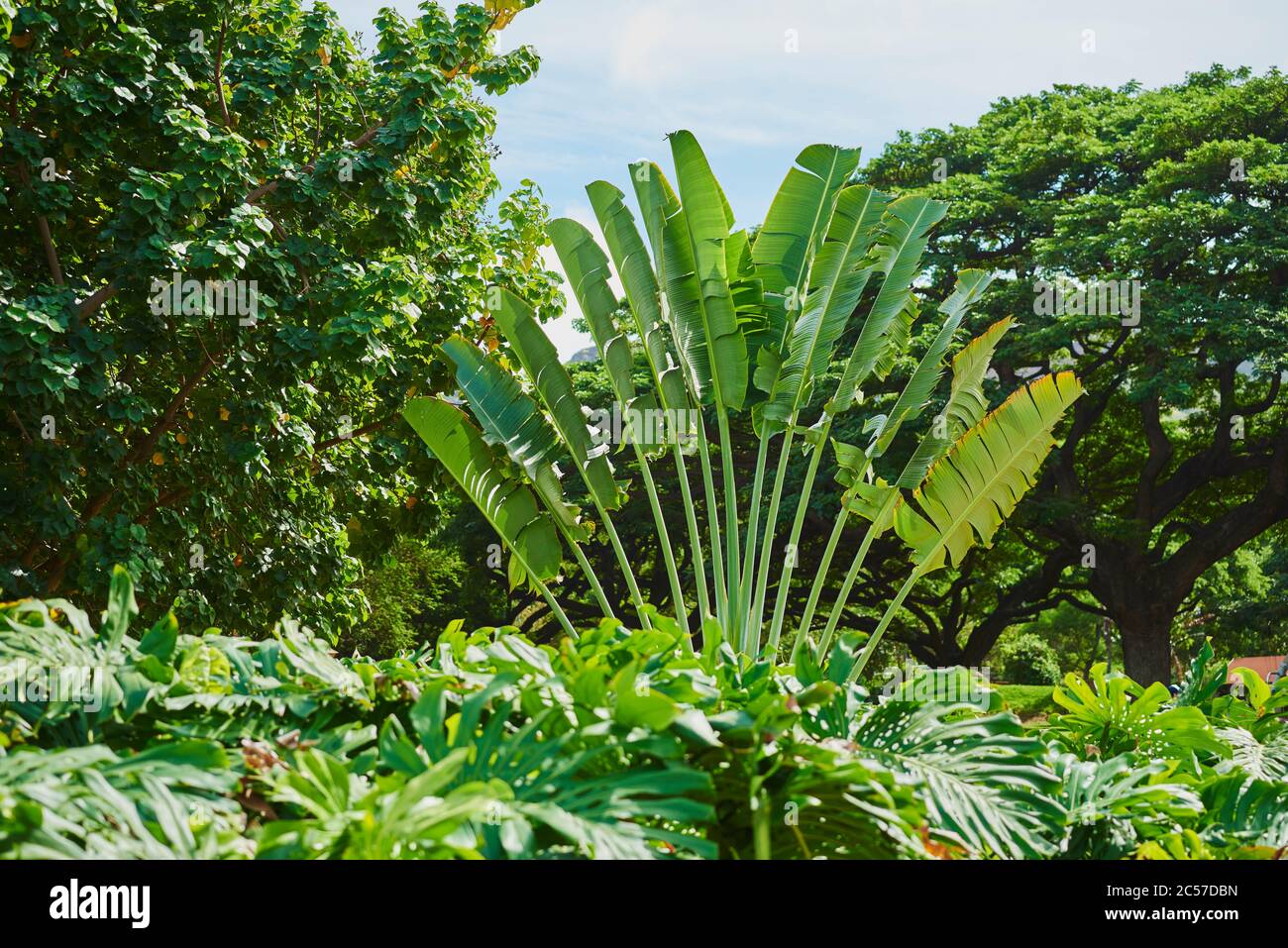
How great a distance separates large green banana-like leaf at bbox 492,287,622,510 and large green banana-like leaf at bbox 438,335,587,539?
0.40 feet

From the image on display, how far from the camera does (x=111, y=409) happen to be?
6875 millimetres

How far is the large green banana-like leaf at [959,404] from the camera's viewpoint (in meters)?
6.82

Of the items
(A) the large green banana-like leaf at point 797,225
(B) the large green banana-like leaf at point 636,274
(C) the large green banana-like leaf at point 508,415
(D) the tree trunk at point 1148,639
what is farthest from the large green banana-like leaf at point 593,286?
(D) the tree trunk at point 1148,639

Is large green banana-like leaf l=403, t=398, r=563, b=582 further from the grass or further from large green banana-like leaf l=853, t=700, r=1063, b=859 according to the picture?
the grass

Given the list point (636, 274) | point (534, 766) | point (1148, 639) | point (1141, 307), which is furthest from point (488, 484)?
point (1148, 639)

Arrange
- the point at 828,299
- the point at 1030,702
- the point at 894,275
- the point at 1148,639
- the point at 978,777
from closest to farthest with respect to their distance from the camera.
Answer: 1. the point at 978,777
2. the point at 828,299
3. the point at 894,275
4. the point at 1148,639
5. the point at 1030,702

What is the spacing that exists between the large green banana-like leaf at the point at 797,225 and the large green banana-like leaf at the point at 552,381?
4.16 ft

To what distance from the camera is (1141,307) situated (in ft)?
43.2

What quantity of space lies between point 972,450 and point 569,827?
5570 mm

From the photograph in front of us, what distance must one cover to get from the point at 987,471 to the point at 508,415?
3.05 meters

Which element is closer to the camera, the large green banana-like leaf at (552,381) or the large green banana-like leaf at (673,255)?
the large green banana-like leaf at (673,255)

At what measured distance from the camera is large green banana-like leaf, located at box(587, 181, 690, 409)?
6.70 meters

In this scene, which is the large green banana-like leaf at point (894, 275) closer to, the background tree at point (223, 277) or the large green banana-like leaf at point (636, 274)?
the large green banana-like leaf at point (636, 274)

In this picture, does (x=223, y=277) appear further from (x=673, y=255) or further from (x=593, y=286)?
(x=673, y=255)
